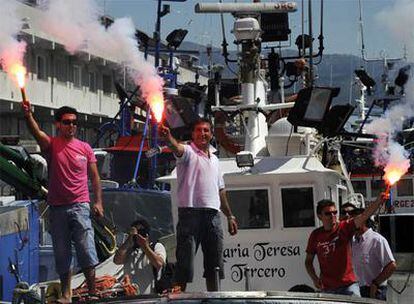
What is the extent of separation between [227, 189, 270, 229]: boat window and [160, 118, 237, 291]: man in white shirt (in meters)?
Answer: 2.67

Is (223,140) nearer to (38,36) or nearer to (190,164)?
(190,164)

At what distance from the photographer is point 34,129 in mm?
8680

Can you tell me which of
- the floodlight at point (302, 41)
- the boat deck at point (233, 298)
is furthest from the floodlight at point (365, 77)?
the boat deck at point (233, 298)

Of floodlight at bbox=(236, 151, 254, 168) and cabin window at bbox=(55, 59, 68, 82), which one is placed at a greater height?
cabin window at bbox=(55, 59, 68, 82)

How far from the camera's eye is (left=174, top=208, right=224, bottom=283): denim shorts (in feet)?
30.5

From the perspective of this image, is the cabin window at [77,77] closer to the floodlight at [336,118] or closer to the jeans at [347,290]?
the floodlight at [336,118]

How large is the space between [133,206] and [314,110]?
13.1 feet

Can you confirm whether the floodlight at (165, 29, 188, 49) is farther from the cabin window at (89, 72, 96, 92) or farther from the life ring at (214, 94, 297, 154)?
the cabin window at (89, 72, 96, 92)

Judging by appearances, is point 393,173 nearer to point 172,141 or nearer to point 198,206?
point 198,206

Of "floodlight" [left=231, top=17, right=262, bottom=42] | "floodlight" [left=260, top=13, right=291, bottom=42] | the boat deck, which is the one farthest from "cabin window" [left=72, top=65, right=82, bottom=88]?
the boat deck

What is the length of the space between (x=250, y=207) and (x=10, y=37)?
3461mm

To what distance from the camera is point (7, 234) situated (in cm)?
970

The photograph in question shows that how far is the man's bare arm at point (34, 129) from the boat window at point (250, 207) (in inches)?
145

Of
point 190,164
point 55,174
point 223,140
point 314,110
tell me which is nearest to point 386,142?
point 223,140
